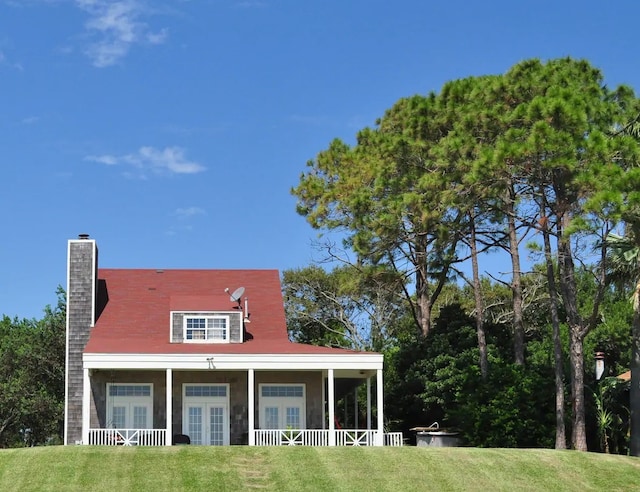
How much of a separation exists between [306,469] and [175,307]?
11.6 metres

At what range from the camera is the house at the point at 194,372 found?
31797mm

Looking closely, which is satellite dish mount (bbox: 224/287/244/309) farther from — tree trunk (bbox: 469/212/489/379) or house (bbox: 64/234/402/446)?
tree trunk (bbox: 469/212/489/379)

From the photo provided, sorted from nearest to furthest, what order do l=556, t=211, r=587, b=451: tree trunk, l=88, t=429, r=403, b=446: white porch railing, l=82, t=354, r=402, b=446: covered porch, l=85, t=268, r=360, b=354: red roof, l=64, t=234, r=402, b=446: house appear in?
l=556, t=211, r=587, b=451: tree trunk, l=88, t=429, r=403, b=446: white porch railing, l=64, t=234, r=402, b=446: house, l=85, t=268, r=360, b=354: red roof, l=82, t=354, r=402, b=446: covered porch

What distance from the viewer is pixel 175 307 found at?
115 feet

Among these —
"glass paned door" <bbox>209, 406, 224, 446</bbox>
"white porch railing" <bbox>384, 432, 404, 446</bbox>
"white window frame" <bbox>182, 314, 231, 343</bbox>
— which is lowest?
"white porch railing" <bbox>384, 432, 404, 446</bbox>

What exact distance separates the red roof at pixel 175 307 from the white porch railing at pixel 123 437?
241cm

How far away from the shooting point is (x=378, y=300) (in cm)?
5312

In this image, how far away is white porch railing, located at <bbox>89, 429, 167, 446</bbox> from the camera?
3106 cm

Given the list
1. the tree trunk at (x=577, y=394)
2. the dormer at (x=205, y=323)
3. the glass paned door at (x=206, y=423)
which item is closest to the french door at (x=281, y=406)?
the glass paned door at (x=206, y=423)

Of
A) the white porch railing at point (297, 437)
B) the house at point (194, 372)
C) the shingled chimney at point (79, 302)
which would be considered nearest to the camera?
the white porch railing at point (297, 437)

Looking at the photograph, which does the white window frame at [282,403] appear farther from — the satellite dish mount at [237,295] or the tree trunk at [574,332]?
the tree trunk at [574,332]

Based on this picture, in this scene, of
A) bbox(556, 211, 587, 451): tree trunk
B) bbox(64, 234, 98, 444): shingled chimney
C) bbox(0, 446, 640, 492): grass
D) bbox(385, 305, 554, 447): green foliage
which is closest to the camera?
bbox(0, 446, 640, 492): grass

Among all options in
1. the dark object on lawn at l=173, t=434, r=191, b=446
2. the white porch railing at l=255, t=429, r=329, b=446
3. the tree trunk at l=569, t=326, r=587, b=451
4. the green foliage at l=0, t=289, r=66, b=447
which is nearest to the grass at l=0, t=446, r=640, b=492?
the tree trunk at l=569, t=326, r=587, b=451

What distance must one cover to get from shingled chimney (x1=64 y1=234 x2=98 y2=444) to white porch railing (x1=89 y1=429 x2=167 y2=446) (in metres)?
3.29
